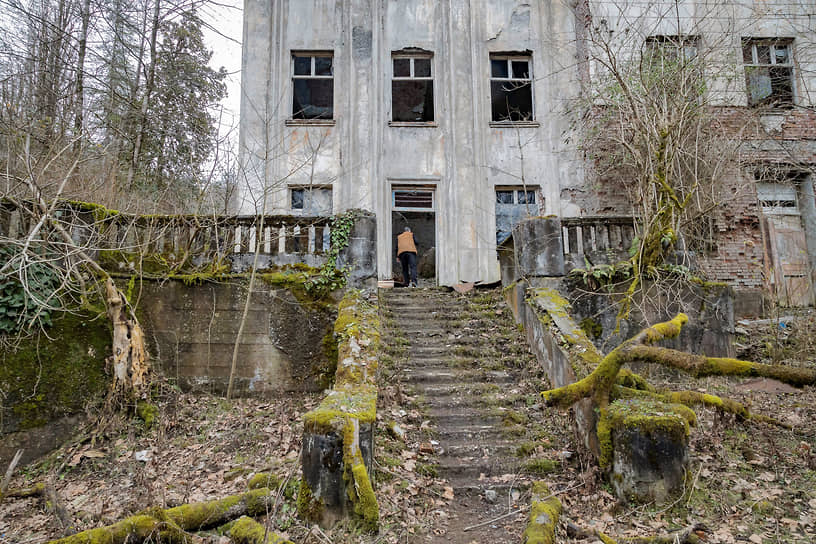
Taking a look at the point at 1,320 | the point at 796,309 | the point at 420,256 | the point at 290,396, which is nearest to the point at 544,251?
the point at 290,396

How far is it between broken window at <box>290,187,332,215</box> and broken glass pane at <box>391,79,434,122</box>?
3062mm

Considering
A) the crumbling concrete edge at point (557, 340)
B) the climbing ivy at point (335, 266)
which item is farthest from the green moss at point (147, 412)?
the crumbling concrete edge at point (557, 340)

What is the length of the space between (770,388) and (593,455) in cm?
385

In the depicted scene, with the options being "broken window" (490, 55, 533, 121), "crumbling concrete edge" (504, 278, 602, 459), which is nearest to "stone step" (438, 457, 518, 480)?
"crumbling concrete edge" (504, 278, 602, 459)

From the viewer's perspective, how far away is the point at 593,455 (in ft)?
16.0

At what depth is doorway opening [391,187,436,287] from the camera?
42.9ft

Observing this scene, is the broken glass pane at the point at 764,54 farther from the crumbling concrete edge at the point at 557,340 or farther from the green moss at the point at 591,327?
the crumbling concrete edge at the point at 557,340

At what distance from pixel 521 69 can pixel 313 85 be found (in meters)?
5.84

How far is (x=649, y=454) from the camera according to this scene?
14.4 ft

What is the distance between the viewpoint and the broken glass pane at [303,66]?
1343cm

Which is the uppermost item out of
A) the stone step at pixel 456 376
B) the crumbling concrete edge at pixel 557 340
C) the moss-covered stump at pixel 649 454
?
the crumbling concrete edge at pixel 557 340

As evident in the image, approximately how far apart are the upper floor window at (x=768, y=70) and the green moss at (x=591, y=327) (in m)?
9.35

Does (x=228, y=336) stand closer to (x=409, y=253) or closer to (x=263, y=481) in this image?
(x=263, y=481)

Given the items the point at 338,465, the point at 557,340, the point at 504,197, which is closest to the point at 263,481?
the point at 338,465
